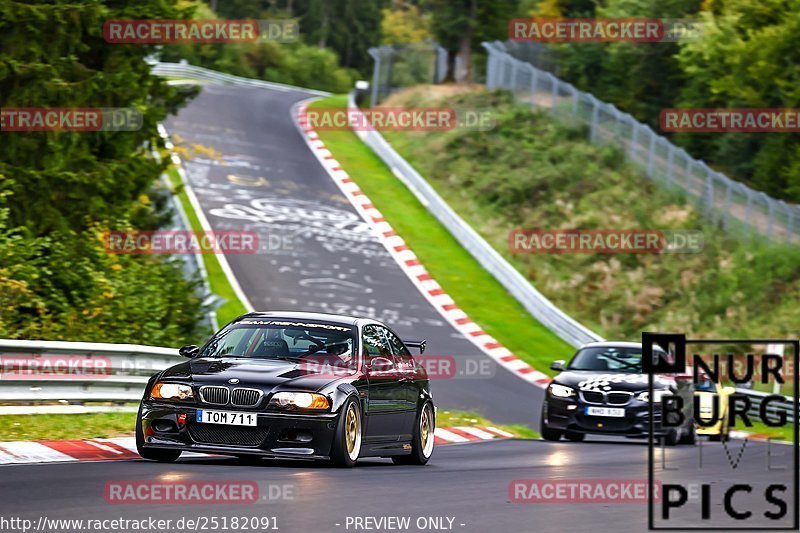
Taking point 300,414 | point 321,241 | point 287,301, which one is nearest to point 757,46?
point 321,241

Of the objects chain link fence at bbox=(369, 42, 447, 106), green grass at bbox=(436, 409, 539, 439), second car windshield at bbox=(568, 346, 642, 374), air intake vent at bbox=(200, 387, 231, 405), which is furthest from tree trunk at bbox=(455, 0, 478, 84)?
air intake vent at bbox=(200, 387, 231, 405)

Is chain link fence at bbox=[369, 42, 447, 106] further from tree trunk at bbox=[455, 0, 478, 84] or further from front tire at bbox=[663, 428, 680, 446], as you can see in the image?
front tire at bbox=[663, 428, 680, 446]

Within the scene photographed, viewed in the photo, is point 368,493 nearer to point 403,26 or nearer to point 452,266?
point 452,266

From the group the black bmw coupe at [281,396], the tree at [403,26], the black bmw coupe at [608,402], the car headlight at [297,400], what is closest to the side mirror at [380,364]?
the black bmw coupe at [281,396]

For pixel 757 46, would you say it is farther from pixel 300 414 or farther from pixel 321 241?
pixel 300 414

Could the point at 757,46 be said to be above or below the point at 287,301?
above

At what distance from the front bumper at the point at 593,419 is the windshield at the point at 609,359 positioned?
2.77 feet

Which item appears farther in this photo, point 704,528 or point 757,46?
point 757,46

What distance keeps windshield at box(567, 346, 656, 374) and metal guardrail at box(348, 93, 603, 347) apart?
421 inches

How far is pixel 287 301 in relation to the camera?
3005 cm

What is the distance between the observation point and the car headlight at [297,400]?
447 inches

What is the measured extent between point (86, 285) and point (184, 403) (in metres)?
9.27

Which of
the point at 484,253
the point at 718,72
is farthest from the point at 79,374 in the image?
the point at 718,72

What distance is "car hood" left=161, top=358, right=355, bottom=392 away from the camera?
1143 cm
